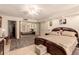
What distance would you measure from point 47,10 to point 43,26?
0.44 metres

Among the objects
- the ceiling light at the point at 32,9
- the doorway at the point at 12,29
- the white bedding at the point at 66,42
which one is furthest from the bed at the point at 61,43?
the doorway at the point at 12,29

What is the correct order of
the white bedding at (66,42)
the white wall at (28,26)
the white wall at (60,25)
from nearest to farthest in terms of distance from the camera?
the white bedding at (66,42) < the white wall at (60,25) < the white wall at (28,26)

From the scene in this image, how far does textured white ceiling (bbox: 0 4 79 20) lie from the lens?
1.42m

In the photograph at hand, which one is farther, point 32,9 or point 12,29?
point 12,29

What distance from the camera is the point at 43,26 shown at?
1.82m

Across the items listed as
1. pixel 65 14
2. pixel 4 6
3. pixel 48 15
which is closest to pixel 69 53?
pixel 65 14

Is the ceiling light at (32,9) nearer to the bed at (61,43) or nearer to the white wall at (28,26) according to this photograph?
the white wall at (28,26)

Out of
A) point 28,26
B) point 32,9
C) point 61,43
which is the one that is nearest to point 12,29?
point 28,26

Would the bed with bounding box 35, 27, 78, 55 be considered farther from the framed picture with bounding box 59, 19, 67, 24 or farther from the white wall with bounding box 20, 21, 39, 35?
the white wall with bounding box 20, 21, 39, 35

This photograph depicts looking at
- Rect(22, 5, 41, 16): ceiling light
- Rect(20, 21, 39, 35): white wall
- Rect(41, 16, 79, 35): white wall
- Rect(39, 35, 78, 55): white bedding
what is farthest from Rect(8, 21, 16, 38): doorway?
Rect(39, 35, 78, 55): white bedding

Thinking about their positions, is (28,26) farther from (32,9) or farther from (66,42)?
(66,42)

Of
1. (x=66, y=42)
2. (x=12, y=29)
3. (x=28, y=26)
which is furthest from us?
(x=28, y=26)

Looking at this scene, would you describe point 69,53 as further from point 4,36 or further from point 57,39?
point 4,36

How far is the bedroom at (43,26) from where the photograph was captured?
1.45m
